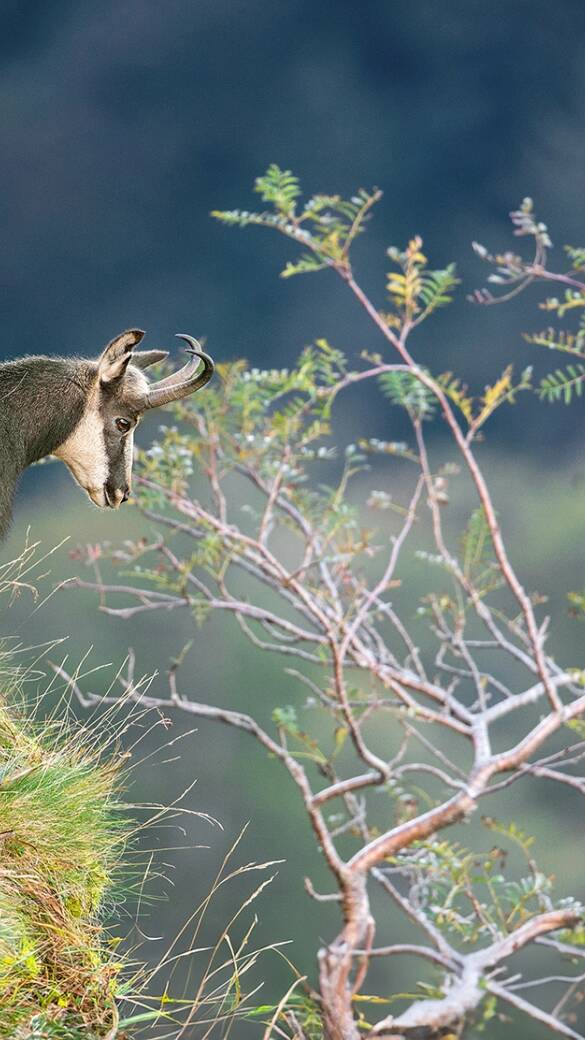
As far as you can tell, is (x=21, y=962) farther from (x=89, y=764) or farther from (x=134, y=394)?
(x=134, y=394)

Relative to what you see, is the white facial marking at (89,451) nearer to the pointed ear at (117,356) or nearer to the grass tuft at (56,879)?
the pointed ear at (117,356)

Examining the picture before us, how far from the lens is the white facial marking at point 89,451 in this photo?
8.65 ft

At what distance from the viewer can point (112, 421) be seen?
264 cm

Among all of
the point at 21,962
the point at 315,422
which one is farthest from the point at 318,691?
the point at 21,962

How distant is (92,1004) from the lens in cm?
186

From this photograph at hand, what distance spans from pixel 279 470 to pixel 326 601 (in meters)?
0.60

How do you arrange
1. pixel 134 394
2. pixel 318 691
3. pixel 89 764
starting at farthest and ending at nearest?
pixel 318 691, pixel 134 394, pixel 89 764

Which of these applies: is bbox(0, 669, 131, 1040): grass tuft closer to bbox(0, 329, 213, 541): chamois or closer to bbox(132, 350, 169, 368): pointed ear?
bbox(0, 329, 213, 541): chamois

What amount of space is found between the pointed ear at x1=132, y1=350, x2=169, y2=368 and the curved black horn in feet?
0.35

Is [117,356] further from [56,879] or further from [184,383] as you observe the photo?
[56,879]

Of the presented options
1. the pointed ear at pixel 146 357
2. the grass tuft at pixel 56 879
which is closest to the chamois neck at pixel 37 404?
the pointed ear at pixel 146 357

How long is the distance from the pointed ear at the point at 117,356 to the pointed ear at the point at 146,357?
17cm

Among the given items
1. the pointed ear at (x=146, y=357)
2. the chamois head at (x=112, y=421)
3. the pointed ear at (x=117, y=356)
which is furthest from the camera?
the pointed ear at (x=146, y=357)

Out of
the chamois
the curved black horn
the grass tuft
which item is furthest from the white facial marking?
the grass tuft
